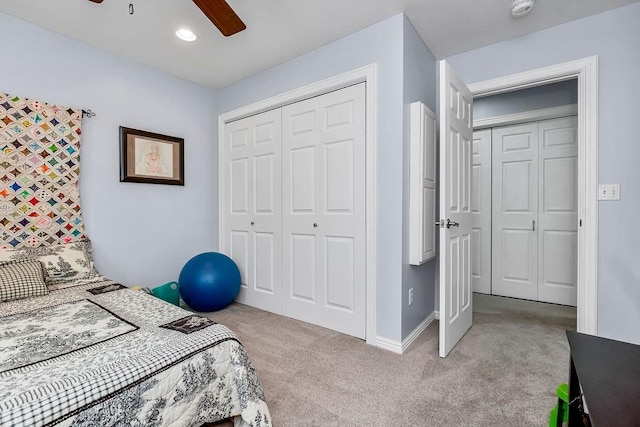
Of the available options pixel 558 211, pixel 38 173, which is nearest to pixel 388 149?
pixel 558 211

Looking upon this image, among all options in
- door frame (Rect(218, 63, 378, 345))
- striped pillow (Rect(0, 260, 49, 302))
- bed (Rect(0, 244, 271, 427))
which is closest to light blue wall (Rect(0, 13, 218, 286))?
striped pillow (Rect(0, 260, 49, 302))

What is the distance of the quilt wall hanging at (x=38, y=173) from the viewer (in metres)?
2.19

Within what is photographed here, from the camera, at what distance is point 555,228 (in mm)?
3371

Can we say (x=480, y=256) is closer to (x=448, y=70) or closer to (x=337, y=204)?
(x=337, y=204)

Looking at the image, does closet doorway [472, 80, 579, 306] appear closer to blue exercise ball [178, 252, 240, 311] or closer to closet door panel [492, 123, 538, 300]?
closet door panel [492, 123, 538, 300]

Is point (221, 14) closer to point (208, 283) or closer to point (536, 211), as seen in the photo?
point (208, 283)

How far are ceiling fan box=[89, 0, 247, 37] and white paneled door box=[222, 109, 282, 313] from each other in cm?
128

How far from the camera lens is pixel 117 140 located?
2.77 metres

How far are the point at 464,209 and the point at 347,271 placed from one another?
107cm

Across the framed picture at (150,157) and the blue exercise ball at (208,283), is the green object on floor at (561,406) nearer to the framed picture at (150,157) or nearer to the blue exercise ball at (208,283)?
Answer: the blue exercise ball at (208,283)

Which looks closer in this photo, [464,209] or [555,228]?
[464,209]

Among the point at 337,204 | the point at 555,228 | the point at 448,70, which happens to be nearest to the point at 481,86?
the point at 448,70

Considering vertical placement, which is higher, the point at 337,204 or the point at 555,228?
the point at 337,204

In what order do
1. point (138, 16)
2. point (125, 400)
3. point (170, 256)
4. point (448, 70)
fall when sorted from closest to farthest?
point (125, 400) < point (448, 70) < point (138, 16) < point (170, 256)
